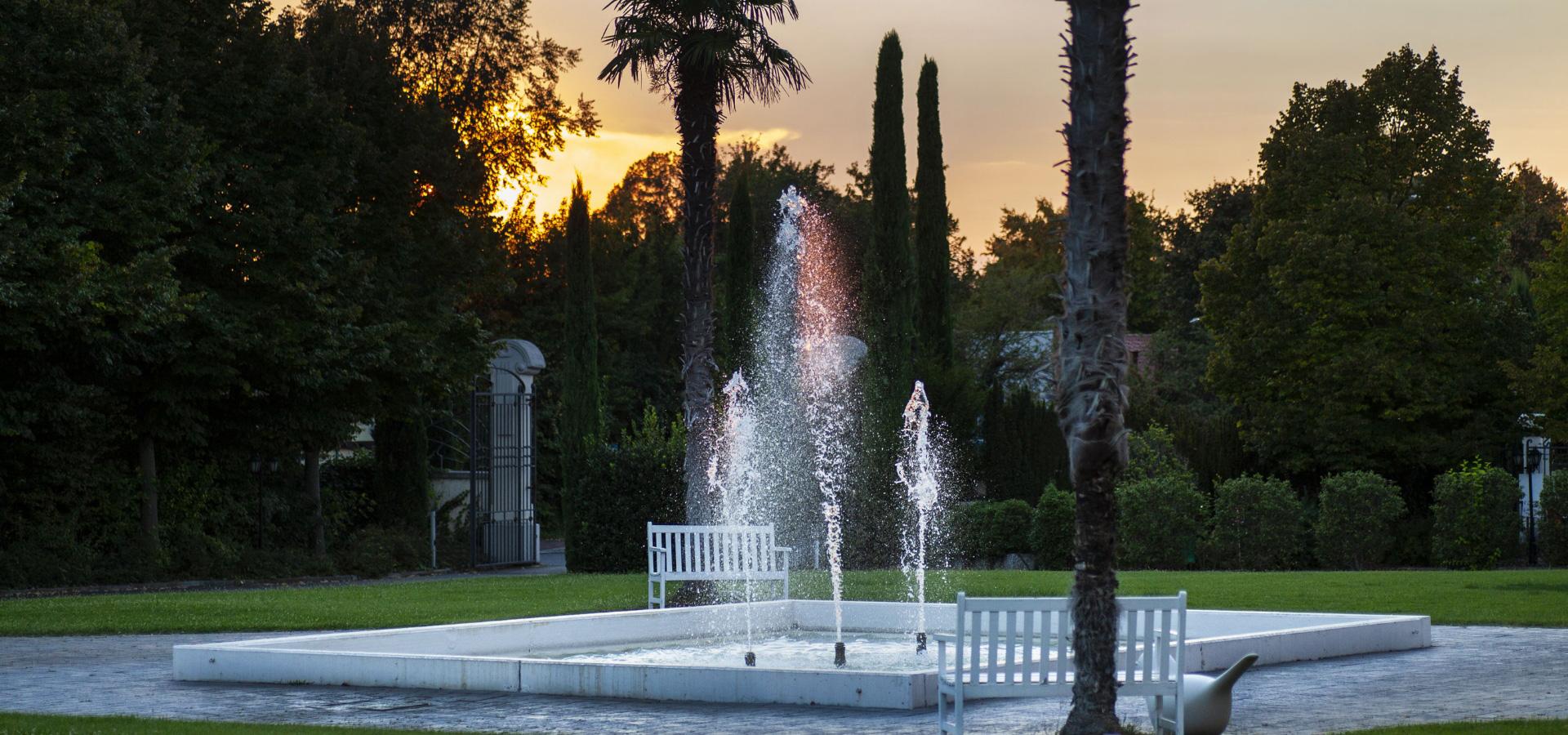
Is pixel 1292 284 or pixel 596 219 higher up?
pixel 596 219

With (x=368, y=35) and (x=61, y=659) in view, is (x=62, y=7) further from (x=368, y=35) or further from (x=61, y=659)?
Answer: (x=61, y=659)

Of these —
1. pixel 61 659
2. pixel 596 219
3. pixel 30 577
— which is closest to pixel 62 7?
pixel 30 577

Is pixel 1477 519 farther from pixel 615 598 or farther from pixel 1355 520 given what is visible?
pixel 615 598

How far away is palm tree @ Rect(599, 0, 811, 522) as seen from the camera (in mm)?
18953

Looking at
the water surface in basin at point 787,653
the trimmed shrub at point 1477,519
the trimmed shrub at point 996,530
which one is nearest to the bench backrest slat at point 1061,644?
the water surface in basin at point 787,653

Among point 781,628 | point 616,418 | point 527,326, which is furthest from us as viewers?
point 616,418

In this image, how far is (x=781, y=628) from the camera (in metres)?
15.4

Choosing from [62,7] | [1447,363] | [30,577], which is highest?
[62,7]

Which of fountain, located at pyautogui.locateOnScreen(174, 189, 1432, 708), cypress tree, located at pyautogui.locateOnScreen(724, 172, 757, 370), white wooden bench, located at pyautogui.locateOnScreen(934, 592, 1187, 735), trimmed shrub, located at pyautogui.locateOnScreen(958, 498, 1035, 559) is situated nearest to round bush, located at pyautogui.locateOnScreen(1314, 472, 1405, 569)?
trimmed shrub, located at pyautogui.locateOnScreen(958, 498, 1035, 559)

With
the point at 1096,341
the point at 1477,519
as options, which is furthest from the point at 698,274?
the point at 1477,519

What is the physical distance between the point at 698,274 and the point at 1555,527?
1558cm

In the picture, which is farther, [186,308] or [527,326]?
[527,326]

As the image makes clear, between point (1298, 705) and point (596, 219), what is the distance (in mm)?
48721

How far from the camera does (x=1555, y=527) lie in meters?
26.0
